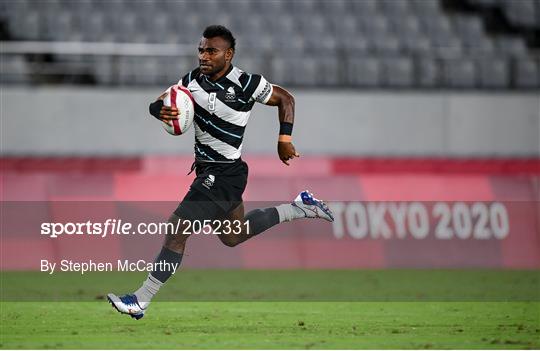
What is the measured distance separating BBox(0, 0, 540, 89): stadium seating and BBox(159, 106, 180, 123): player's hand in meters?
10.0

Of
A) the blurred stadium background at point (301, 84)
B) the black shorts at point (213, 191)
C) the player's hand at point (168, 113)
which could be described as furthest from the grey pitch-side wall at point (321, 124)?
the player's hand at point (168, 113)

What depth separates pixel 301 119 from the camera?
19.8 meters

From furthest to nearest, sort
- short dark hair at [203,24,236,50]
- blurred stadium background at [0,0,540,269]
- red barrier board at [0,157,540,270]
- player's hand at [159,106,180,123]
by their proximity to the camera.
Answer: blurred stadium background at [0,0,540,269], red barrier board at [0,157,540,270], short dark hair at [203,24,236,50], player's hand at [159,106,180,123]

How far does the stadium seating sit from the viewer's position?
19.4 m

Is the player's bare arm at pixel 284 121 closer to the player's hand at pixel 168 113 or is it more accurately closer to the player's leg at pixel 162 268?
the player's hand at pixel 168 113

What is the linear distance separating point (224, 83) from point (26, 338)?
2.57m

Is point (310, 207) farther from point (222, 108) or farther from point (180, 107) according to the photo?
point (180, 107)

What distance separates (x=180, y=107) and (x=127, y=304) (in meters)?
1.63

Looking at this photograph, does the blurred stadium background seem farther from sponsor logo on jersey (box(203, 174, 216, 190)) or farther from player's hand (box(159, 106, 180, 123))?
player's hand (box(159, 106, 180, 123))

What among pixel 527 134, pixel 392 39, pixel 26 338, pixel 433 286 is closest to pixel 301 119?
pixel 392 39

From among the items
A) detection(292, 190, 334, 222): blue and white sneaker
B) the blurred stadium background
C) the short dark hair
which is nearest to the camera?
the short dark hair

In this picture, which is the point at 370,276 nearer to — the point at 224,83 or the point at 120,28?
the point at 224,83

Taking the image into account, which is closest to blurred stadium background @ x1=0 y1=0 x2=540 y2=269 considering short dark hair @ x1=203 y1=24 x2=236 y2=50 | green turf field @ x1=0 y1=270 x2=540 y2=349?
green turf field @ x1=0 y1=270 x2=540 y2=349

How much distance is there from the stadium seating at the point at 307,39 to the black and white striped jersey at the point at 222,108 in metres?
9.57
